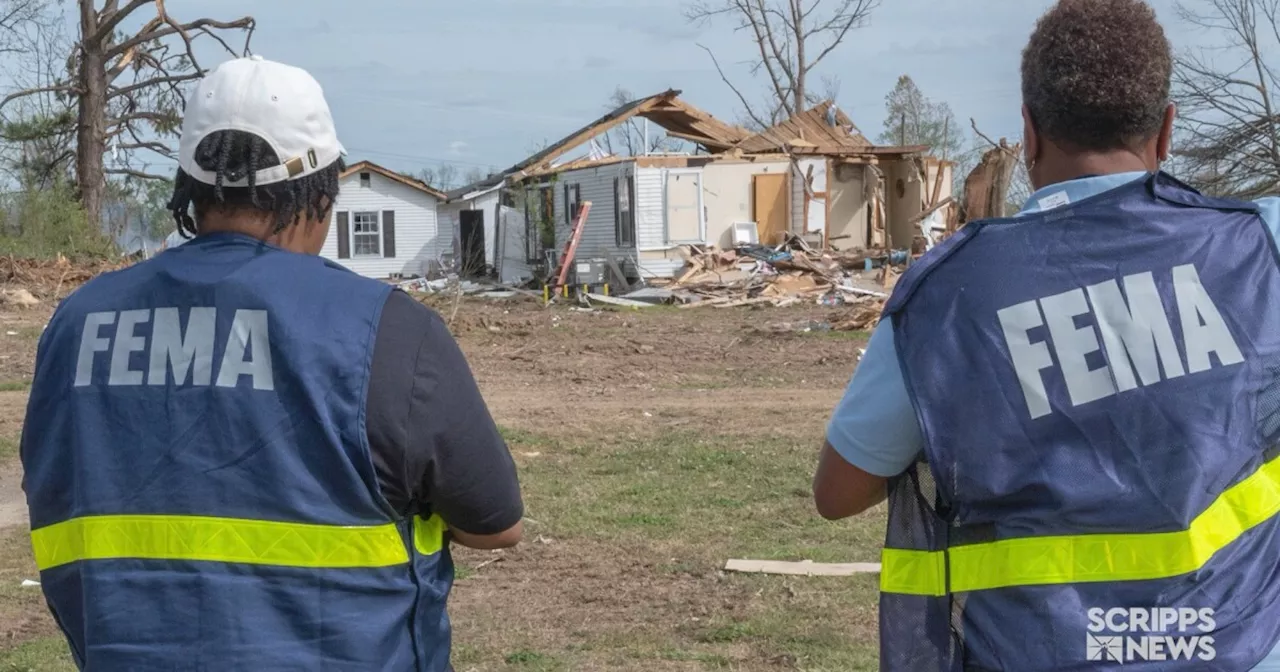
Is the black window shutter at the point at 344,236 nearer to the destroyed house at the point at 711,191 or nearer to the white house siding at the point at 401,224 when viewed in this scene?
the white house siding at the point at 401,224

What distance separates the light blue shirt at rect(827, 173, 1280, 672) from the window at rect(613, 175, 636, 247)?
29133 mm

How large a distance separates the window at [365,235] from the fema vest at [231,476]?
42.3 meters

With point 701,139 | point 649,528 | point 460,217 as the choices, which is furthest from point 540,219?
point 649,528

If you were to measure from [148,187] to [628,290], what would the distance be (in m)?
17.1

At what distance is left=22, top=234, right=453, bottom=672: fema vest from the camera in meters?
2.08

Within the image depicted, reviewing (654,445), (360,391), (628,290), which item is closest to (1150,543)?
(360,391)

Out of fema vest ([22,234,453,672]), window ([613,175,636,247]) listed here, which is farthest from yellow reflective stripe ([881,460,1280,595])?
window ([613,175,636,247])

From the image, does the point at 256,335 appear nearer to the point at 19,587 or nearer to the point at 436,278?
the point at 19,587

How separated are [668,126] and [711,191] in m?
4.41

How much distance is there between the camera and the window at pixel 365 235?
4353cm

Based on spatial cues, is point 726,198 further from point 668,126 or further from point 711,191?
point 668,126

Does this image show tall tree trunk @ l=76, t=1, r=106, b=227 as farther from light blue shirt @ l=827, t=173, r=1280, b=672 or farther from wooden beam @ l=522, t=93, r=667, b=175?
light blue shirt @ l=827, t=173, r=1280, b=672

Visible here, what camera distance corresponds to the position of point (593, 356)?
16547mm

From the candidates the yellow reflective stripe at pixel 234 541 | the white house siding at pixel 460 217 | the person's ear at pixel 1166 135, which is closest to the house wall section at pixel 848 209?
the white house siding at pixel 460 217
